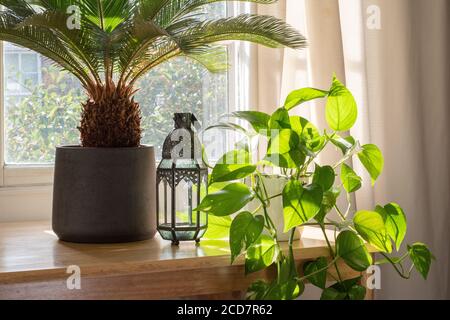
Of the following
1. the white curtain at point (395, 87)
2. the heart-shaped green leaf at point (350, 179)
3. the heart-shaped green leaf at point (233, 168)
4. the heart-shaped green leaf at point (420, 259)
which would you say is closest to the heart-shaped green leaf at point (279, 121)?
the heart-shaped green leaf at point (233, 168)

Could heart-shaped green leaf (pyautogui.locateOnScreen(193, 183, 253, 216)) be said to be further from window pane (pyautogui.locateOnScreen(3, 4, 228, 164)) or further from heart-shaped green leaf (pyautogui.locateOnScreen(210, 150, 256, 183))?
window pane (pyautogui.locateOnScreen(3, 4, 228, 164))

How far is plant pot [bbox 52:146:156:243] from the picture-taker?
1749mm

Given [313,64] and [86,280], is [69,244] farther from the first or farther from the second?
[313,64]

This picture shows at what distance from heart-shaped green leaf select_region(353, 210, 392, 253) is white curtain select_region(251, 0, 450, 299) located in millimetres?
490

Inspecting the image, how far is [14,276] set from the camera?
1453 mm

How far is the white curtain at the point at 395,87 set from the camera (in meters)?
2.16

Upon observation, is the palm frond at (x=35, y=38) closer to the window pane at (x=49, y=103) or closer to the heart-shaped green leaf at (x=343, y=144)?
the window pane at (x=49, y=103)

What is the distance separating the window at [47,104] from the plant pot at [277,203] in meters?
0.62

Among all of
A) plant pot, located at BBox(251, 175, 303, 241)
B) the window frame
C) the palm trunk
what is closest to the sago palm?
the palm trunk

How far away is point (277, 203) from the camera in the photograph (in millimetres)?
1828

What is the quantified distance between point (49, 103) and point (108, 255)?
0.76 meters

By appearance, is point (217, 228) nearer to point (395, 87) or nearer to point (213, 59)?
point (213, 59)

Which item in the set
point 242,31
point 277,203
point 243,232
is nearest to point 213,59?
point 242,31
